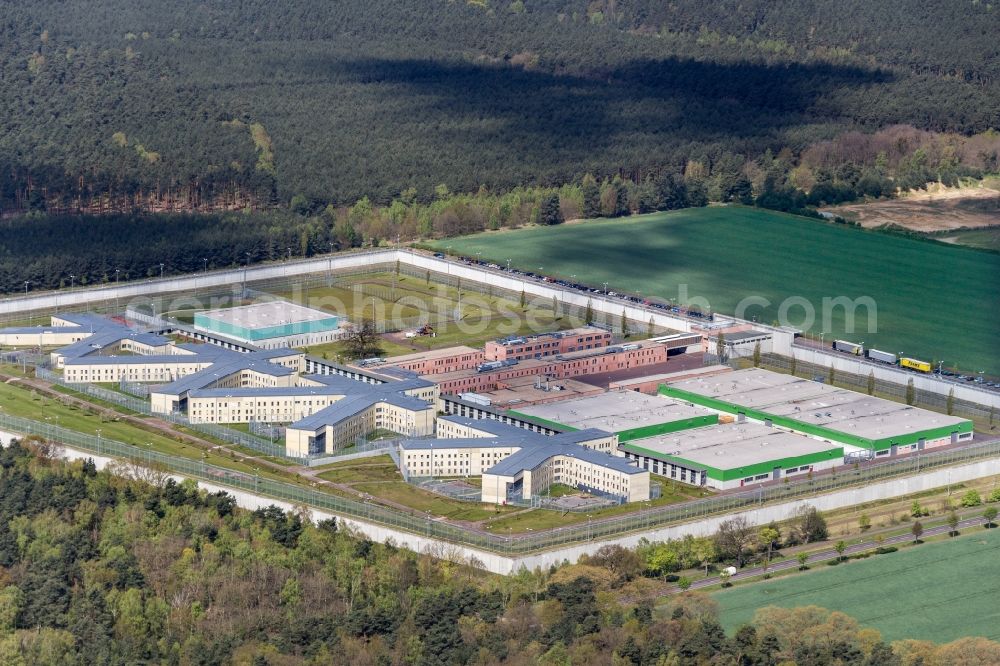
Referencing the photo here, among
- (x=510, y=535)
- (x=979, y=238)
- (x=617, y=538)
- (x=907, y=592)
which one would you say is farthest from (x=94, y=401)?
(x=979, y=238)

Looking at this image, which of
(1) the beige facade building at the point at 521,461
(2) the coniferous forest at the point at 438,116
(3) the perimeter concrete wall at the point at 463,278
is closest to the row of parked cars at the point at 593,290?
(3) the perimeter concrete wall at the point at 463,278

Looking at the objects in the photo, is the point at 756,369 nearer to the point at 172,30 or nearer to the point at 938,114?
the point at 938,114

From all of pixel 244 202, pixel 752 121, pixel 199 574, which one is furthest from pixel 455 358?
pixel 752 121

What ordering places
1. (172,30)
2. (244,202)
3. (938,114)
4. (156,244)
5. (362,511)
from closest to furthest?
(362,511) → (156,244) → (244,202) → (938,114) → (172,30)

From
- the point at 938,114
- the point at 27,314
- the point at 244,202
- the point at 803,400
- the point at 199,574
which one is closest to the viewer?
the point at 199,574

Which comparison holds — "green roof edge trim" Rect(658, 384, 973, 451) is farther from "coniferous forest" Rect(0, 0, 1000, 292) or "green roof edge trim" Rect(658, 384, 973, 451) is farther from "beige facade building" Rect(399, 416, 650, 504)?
"coniferous forest" Rect(0, 0, 1000, 292)
